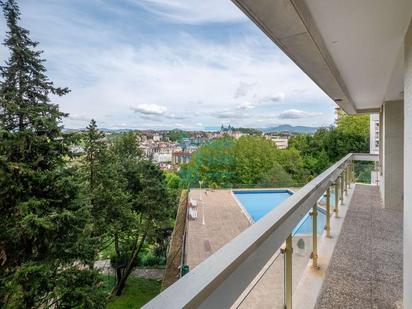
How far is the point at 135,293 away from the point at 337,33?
1614 centimetres

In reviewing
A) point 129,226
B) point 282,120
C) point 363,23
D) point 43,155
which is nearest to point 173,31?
point 282,120

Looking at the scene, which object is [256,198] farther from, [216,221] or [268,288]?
[268,288]

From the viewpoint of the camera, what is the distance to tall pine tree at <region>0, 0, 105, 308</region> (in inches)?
296

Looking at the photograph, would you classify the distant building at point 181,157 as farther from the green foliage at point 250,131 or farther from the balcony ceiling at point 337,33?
the balcony ceiling at point 337,33

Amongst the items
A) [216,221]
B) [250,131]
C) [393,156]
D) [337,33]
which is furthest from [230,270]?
[250,131]

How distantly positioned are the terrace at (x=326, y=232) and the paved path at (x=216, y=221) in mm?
4557

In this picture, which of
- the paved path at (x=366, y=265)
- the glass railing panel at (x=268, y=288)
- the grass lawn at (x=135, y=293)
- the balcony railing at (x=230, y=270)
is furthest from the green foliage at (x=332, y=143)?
the balcony railing at (x=230, y=270)

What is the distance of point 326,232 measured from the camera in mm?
3422

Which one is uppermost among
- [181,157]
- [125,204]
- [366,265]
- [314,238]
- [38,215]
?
[181,157]

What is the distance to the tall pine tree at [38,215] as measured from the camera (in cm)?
751

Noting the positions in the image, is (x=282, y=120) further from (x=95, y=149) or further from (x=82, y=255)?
(x=82, y=255)

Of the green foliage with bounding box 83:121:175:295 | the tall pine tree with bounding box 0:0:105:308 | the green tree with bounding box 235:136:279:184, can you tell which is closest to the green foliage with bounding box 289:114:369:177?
the green tree with bounding box 235:136:279:184

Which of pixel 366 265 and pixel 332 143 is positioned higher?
pixel 332 143

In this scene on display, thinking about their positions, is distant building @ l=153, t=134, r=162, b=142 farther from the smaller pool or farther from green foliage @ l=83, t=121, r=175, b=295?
the smaller pool
